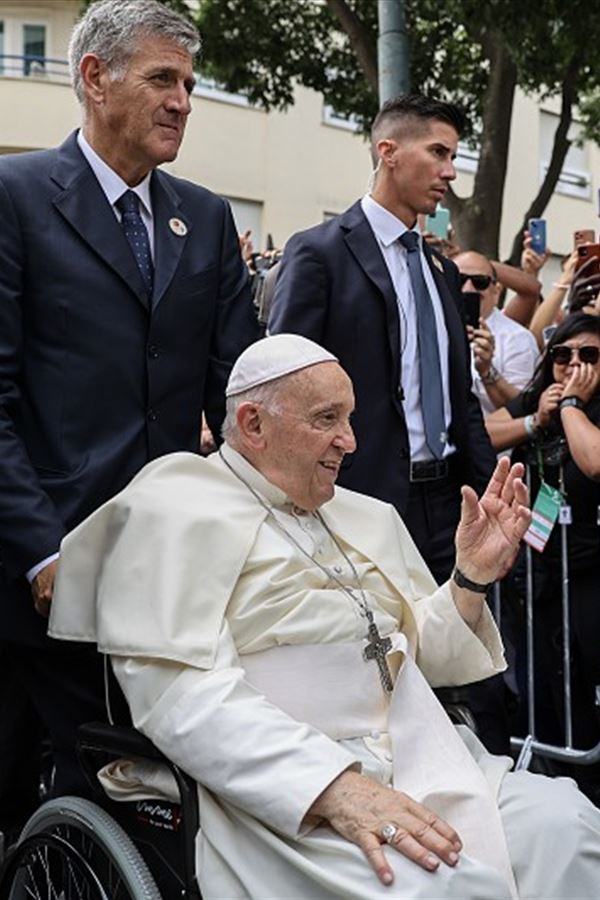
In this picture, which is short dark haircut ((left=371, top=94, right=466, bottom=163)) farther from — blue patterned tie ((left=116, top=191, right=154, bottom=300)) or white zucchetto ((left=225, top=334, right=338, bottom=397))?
white zucchetto ((left=225, top=334, right=338, bottom=397))

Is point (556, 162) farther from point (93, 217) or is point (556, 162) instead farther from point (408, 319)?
point (93, 217)

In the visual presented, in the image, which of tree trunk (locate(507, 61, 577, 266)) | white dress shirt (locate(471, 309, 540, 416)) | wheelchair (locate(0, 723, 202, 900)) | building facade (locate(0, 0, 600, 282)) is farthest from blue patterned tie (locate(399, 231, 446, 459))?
building facade (locate(0, 0, 600, 282))

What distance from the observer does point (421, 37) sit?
43.7 feet

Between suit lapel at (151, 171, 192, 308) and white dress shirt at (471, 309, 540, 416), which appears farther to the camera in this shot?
white dress shirt at (471, 309, 540, 416)

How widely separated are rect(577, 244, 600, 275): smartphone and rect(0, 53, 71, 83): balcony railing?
17038 millimetres

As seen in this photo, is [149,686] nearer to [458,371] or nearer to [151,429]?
[151,429]

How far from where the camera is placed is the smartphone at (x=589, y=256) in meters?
6.39

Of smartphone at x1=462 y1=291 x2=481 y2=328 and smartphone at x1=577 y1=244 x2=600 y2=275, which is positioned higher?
smartphone at x1=577 y1=244 x2=600 y2=275

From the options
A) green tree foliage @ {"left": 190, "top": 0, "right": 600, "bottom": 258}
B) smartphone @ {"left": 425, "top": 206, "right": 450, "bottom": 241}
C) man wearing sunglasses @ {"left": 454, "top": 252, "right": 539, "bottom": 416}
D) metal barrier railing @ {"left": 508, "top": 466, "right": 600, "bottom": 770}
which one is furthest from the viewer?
green tree foliage @ {"left": 190, "top": 0, "right": 600, "bottom": 258}

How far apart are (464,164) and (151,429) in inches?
882

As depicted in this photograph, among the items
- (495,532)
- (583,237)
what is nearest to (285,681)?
(495,532)

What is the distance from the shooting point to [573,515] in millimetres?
5461

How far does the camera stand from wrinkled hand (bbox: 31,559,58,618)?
3400 mm

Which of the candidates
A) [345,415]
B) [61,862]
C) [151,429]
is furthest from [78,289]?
[61,862]
